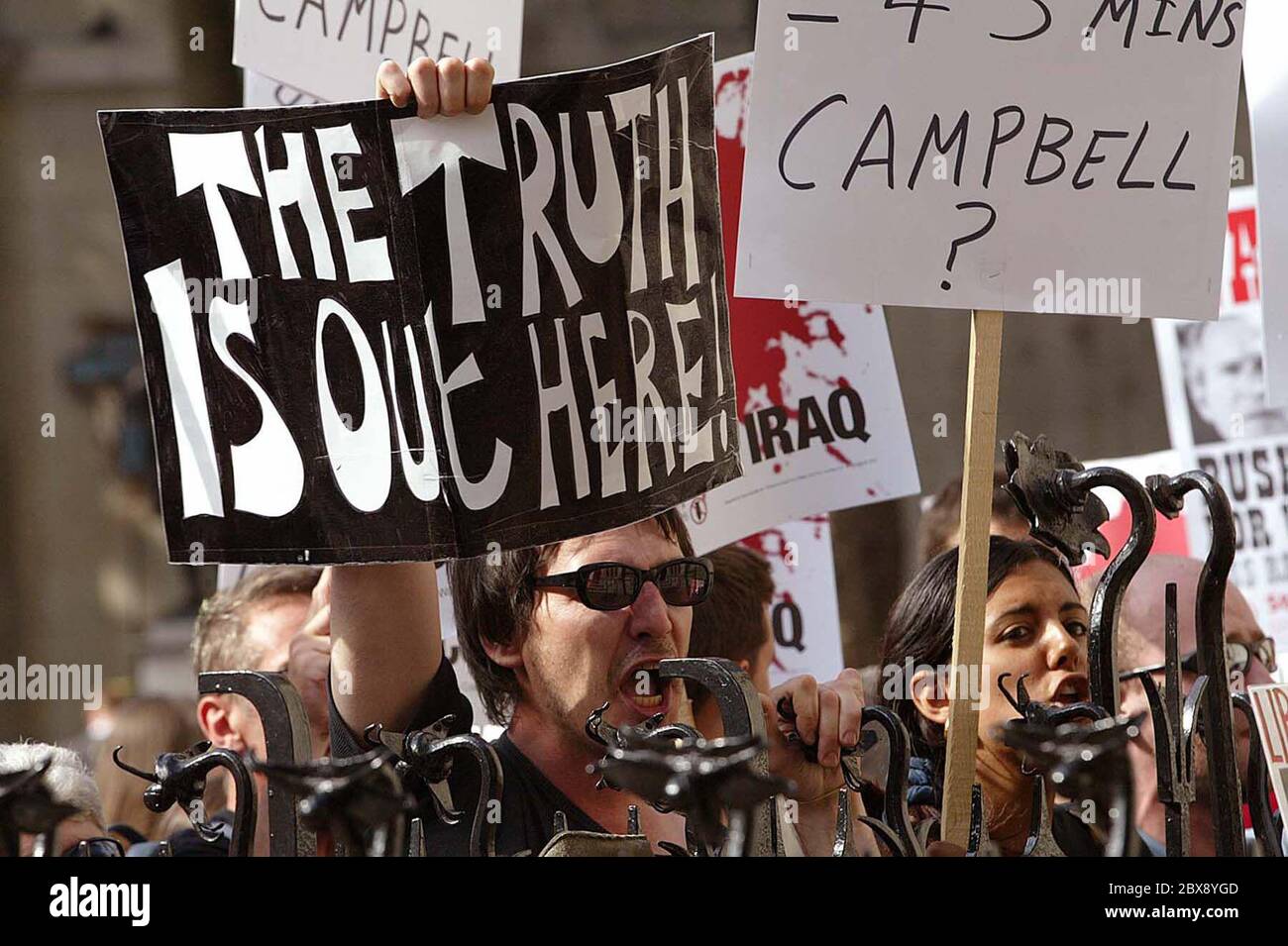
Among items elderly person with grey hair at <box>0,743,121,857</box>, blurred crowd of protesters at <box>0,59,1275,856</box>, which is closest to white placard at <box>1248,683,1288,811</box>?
blurred crowd of protesters at <box>0,59,1275,856</box>

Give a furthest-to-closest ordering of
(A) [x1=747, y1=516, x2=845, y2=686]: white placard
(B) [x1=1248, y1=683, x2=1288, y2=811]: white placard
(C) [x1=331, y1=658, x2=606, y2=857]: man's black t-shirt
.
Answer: (A) [x1=747, y1=516, x2=845, y2=686]: white placard < (C) [x1=331, y1=658, x2=606, y2=857]: man's black t-shirt < (B) [x1=1248, y1=683, x2=1288, y2=811]: white placard

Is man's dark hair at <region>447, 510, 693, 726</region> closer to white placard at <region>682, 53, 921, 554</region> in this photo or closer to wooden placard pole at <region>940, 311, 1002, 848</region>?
white placard at <region>682, 53, 921, 554</region>

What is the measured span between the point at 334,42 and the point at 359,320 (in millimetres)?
648

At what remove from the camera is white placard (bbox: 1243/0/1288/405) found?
1.82 m

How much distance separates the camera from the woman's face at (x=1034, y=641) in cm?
181

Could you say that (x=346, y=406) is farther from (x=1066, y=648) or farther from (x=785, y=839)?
(x=1066, y=648)

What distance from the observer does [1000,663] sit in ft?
6.06

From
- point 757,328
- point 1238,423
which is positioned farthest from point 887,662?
point 1238,423

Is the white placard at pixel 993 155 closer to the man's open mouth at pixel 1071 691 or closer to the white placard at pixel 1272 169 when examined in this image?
the white placard at pixel 1272 169

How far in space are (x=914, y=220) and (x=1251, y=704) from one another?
639mm


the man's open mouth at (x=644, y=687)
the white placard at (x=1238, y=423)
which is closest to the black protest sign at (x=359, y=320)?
the man's open mouth at (x=644, y=687)

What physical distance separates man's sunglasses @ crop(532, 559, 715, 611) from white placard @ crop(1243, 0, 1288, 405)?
751mm
